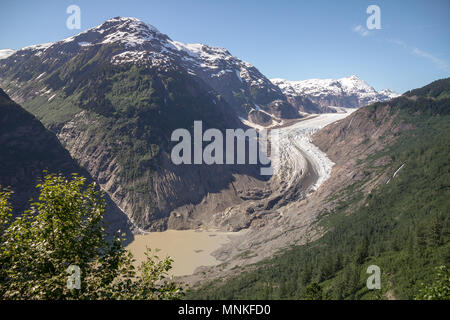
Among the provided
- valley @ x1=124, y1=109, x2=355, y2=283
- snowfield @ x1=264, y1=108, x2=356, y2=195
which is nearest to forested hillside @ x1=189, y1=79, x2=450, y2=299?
valley @ x1=124, y1=109, x2=355, y2=283

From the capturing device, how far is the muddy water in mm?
90569

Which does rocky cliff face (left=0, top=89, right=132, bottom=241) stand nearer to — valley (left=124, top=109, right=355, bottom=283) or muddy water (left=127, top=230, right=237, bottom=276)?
muddy water (left=127, top=230, right=237, bottom=276)

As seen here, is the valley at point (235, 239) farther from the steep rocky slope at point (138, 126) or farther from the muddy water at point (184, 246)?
the steep rocky slope at point (138, 126)

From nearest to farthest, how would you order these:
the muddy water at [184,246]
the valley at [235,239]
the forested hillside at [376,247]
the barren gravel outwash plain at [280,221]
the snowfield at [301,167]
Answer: the forested hillside at [376,247] → the barren gravel outwash plain at [280,221] → the valley at [235,239] → the muddy water at [184,246] → the snowfield at [301,167]

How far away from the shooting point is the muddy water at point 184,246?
9057cm

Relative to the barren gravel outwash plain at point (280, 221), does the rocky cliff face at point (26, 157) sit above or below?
above

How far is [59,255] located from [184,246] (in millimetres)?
92133

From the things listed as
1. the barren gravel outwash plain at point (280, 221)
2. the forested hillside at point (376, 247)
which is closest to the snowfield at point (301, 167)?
the barren gravel outwash plain at point (280, 221)

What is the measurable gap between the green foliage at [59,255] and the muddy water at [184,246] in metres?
75.0

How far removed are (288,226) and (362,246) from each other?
34907 millimetres

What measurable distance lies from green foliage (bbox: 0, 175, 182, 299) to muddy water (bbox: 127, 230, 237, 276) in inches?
2953

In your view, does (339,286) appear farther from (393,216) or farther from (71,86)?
(71,86)

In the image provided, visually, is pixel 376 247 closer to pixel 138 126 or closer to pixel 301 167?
pixel 301 167
